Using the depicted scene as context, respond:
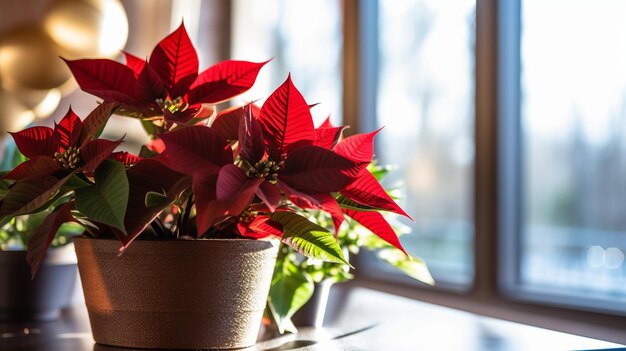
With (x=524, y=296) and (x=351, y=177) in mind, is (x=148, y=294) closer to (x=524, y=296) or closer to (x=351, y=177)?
(x=351, y=177)

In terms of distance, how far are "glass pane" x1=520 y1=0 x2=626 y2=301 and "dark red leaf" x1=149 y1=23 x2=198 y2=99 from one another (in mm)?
993

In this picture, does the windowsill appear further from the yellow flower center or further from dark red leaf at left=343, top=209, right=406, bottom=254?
the yellow flower center

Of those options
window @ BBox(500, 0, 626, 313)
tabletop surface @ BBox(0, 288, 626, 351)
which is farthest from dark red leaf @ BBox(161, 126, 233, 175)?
window @ BBox(500, 0, 626, 313)

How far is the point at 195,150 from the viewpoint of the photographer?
0.60m

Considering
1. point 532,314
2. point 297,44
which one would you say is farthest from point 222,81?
point 297,44

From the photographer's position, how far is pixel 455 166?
6.04 ft

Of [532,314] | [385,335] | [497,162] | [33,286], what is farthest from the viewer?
[497,162]

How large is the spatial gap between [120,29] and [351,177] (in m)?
1.00

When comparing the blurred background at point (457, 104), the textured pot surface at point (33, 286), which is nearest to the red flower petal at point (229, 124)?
the textured pot surface at point (33, 286)

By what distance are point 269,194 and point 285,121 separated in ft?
0.27

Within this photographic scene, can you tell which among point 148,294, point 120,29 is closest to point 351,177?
point 148,294

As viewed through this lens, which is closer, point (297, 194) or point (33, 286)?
point (297, 194)

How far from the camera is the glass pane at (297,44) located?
230 cm

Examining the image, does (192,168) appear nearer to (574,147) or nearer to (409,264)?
(409,264)
